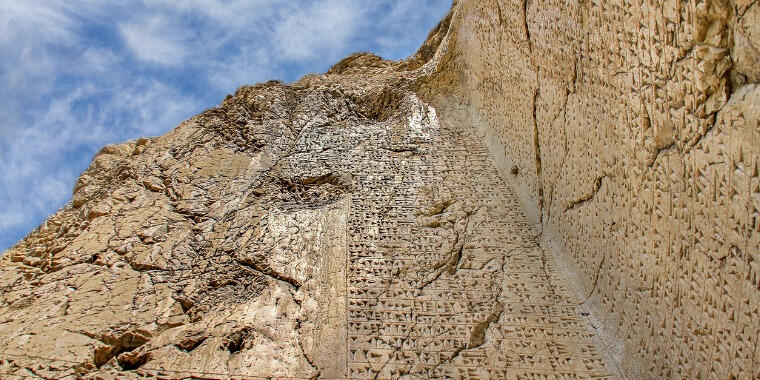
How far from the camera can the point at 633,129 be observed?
3.18 meters

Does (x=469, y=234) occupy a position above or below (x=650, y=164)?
below

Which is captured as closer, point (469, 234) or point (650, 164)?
point (650, 164)

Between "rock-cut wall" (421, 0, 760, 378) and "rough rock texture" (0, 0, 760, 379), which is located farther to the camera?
"rough rock texture" (0, 0, 760, 379)

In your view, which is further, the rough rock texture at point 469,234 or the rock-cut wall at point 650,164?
the rough rock texture at point 469,234

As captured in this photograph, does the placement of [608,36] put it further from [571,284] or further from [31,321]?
[31,321]

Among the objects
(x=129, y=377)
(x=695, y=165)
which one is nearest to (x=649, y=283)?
(x=695, y=165)

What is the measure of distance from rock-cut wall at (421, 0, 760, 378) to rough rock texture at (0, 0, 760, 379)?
0.04 feet

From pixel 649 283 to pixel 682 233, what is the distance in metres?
0.40

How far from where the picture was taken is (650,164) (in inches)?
121

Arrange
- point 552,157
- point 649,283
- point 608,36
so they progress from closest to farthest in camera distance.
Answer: point 649,283, point 608,36, point 552,157

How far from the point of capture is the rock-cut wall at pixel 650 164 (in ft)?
8.07

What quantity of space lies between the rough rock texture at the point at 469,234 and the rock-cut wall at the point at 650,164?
12mm

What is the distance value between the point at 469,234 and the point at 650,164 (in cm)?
146

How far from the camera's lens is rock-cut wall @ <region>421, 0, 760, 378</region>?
2461 mm
